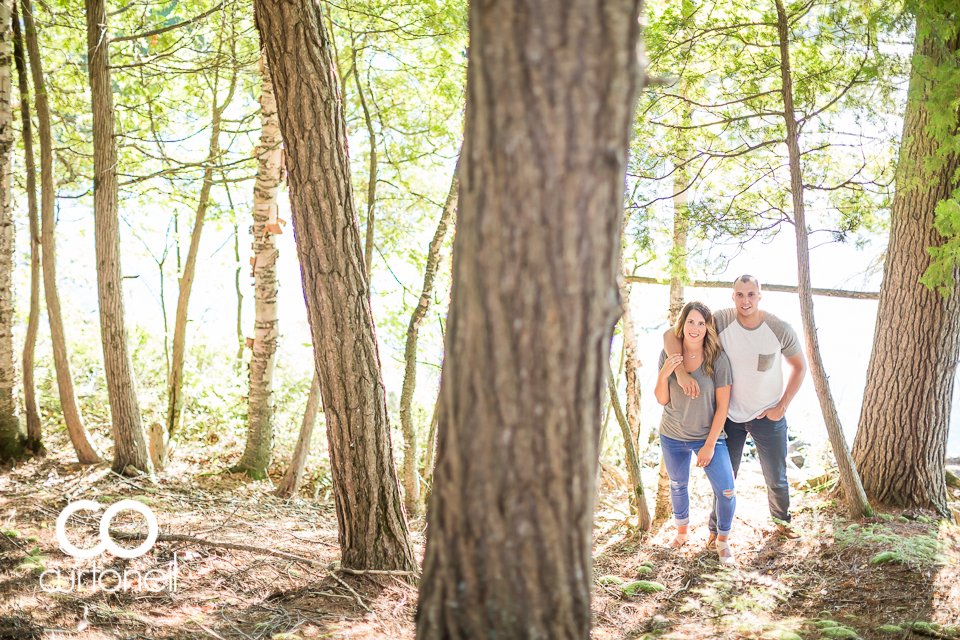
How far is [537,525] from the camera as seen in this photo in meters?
1.49

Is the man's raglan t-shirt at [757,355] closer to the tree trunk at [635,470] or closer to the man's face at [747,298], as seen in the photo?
the man's face at [747,298]

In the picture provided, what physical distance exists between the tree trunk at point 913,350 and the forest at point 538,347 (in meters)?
0.02

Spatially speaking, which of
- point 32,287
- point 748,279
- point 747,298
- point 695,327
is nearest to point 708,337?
point 695,327

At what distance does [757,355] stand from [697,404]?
54 centimetres

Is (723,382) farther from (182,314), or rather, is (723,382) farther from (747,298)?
(182,314)

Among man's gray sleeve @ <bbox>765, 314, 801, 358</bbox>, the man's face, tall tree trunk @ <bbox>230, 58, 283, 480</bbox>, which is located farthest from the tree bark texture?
man's gray sleeve @ <bbox>765, 314, 801, 358</bbox>

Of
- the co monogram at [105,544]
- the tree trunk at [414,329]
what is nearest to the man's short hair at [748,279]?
the tree trunk at [414,329]

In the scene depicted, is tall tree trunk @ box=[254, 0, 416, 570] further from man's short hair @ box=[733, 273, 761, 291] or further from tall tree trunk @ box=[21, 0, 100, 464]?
tall tree trunk @ box=[21, 0, 100, 464]

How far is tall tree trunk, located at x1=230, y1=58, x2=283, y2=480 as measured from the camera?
19.1 ft

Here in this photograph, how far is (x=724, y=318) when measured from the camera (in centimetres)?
414

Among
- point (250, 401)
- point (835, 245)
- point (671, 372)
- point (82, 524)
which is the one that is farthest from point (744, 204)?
point (82, 524)

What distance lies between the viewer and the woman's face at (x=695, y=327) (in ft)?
12.8

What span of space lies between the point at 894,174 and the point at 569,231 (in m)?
4.55

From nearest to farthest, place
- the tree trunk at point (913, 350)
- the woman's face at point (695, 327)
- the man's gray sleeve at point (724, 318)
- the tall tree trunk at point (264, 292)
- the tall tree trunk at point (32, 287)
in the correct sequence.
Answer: the woman's face at point (695, 327) < the man's gray sleeve at point (724, 318) < the tree trunk at point (913, 350) < the tall tree trunk at point (32, 287) < the tall tree trunk at point (264, 292)
